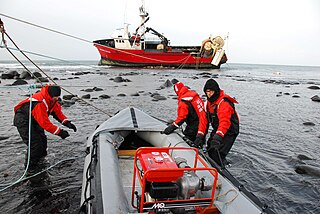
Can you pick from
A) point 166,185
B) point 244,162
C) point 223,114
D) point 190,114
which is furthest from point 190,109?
point 166,185

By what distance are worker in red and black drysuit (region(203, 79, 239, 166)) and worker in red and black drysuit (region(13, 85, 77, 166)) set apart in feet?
8.14

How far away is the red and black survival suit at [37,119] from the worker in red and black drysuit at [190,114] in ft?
6.53

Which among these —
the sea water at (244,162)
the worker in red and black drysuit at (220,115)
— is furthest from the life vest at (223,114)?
the sea water at (244,162)

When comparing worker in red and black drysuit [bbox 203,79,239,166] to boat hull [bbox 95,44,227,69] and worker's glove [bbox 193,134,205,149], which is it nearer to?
worker's glove [bbox 193,134,205,149]

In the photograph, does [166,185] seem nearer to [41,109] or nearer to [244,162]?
[41,109]

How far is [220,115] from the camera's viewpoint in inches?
145

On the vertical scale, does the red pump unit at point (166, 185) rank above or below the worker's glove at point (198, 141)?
above

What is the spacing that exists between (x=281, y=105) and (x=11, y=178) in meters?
12.3

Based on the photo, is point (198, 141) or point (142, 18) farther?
point (142, 18)

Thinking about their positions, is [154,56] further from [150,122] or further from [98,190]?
[98,190]

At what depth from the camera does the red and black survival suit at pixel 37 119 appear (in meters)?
3.77

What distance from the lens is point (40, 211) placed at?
132 inches

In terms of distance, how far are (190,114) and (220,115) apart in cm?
114

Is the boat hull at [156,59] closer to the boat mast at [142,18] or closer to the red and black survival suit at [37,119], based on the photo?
the boat mast at [142,18]
